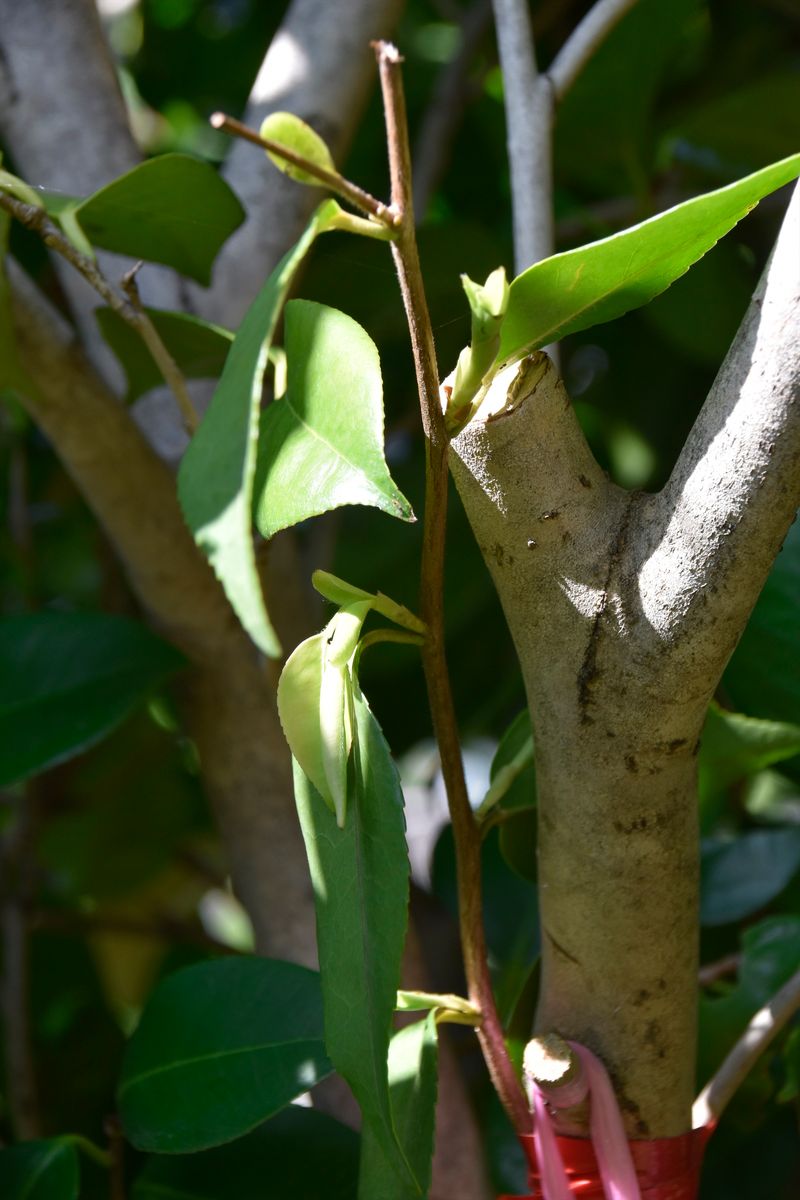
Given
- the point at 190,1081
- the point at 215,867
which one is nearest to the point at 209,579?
the point at 190,1081

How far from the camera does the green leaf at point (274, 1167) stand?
445mm

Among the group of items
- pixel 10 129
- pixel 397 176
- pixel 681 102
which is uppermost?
pixel 681 102

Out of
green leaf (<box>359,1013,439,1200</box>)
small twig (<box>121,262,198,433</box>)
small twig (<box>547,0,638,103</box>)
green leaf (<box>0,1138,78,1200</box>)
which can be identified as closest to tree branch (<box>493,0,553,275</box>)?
small twig (<box>547,0,638,103</box>)

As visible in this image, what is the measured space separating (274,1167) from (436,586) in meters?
0.27

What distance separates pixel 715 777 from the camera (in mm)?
468

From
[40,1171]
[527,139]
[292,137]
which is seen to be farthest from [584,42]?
[40,1171]

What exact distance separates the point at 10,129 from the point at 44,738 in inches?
11.2

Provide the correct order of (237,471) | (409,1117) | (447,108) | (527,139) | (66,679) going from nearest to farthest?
1. (237,471)
2. (409,1117)
3. (527,139)
4. (66,679)
5. (447,108)

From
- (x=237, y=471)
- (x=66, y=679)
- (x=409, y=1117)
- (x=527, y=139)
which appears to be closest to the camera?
(x=237, y=471)

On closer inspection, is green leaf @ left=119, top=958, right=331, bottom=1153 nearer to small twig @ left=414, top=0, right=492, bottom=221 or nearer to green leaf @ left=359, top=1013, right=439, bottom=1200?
green leaf @ left=359, top=1013, right=439, bottom=1200

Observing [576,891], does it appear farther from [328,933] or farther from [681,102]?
[681,102]

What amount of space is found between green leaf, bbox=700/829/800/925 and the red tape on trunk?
26 cm

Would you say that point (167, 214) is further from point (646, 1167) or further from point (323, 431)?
point (646, 1167)

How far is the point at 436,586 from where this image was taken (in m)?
0.31
